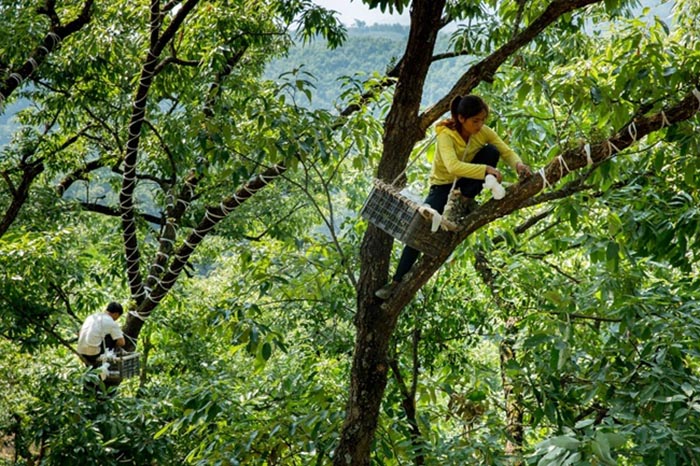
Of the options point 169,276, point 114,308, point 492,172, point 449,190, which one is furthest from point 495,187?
point 169,276

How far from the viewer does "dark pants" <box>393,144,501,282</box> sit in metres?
3.32

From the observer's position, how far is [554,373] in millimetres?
4062

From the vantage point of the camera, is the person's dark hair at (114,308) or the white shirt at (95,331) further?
the person's dark hair at (114,308)

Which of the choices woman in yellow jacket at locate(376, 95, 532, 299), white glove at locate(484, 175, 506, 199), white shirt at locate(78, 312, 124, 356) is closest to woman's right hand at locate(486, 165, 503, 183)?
woman in yellow jacket at locate(376, 95, 532, 299)

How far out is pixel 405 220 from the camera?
3.16 metres

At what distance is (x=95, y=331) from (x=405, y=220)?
3.81 m

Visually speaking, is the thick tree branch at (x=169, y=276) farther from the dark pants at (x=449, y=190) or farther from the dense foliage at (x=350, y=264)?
the dark pants at (x=449, y=190)

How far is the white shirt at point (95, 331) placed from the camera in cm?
620

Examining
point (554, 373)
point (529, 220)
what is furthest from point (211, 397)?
point (529, 220)

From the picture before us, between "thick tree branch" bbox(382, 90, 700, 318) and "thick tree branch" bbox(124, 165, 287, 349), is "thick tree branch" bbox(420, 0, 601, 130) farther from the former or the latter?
"thick tree branch" bbox(124, 165, 287, 349)

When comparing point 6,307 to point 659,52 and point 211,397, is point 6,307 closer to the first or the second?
point 211,397

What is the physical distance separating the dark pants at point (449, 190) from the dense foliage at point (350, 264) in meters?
0.19

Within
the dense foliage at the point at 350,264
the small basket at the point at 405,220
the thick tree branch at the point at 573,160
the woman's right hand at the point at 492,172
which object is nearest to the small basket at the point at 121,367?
the dense foliage at the point at 350,264

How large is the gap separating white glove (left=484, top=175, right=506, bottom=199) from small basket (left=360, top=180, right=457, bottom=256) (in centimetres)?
20
